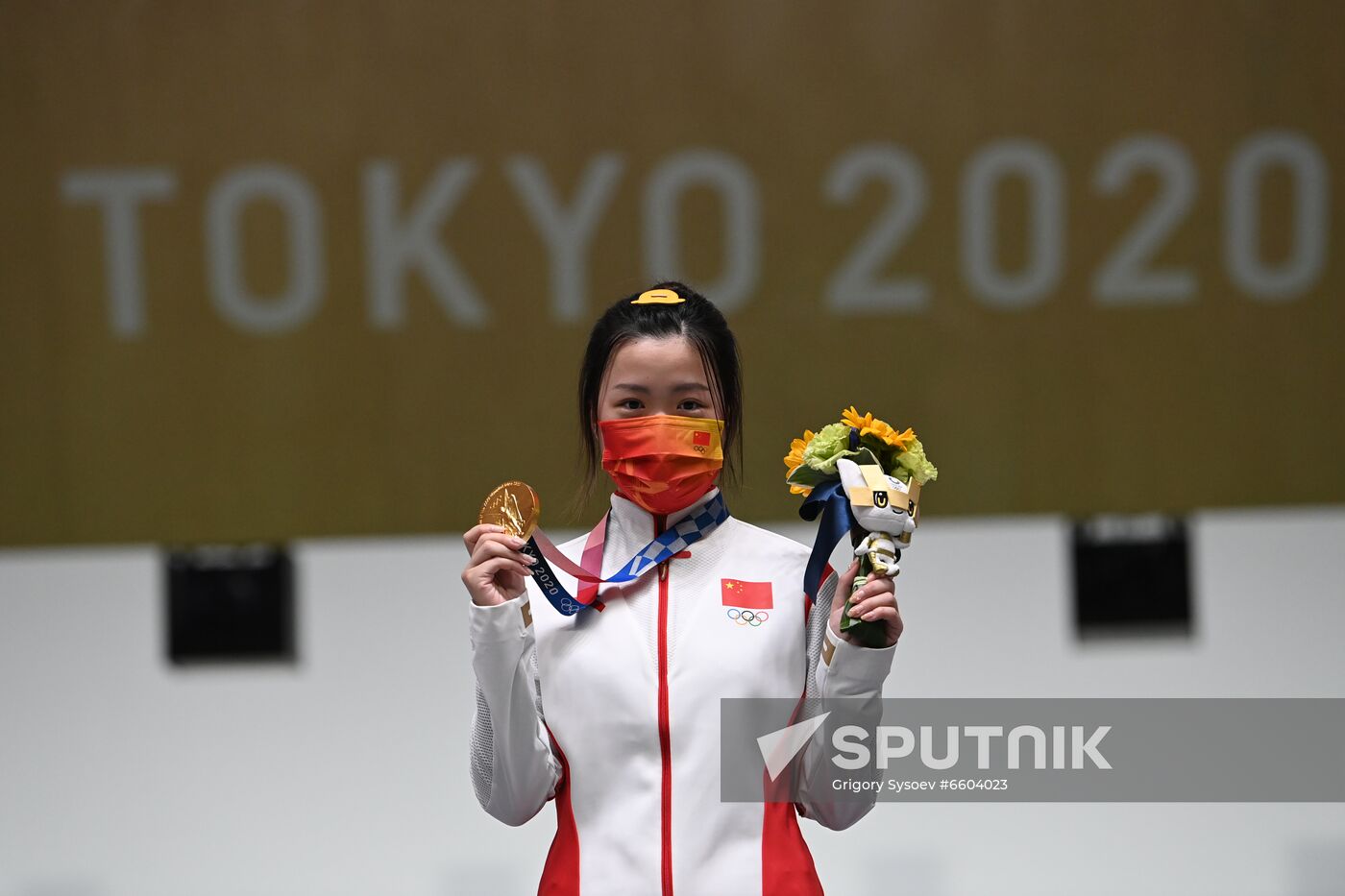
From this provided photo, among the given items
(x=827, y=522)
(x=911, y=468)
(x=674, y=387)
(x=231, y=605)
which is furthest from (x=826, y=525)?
(x=231, y=605)

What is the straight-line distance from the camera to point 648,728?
1555mm

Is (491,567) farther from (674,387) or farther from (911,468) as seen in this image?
(911,468)

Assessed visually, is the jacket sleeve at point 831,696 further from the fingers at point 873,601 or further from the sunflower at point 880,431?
the sunflower at point 880,431

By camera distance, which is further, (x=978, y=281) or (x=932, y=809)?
(x=932, y=809)

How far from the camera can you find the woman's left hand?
1.47m

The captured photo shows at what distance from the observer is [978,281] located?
144 inches

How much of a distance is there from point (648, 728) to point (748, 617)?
0.55ft

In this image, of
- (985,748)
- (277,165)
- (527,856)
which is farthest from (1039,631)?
(277,165)

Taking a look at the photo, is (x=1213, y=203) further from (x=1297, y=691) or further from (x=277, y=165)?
(x=277, y=165)

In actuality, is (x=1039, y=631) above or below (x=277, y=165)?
below

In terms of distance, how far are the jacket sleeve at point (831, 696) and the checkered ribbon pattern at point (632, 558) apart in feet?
0.56

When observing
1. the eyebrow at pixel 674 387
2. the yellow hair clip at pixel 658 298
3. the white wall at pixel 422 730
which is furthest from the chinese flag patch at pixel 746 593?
the white wall at pixel 422 730

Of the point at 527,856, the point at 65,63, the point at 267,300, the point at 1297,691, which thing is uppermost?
the point at 65,63

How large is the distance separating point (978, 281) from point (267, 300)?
1.85 m
